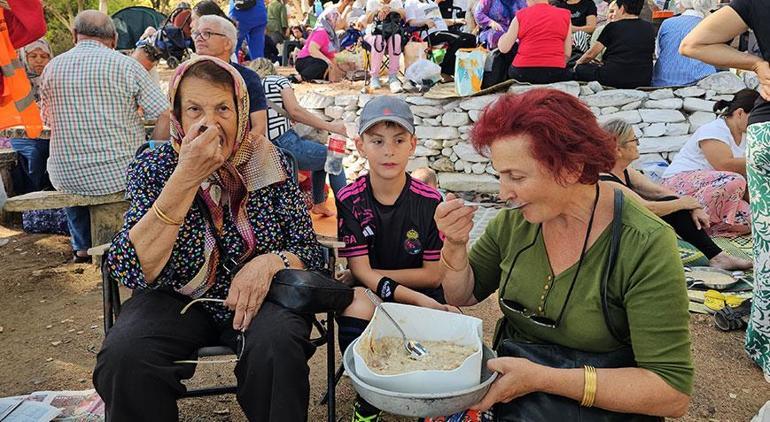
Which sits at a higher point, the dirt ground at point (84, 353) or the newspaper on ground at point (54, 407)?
the newspaper on ground at point (54, 407)

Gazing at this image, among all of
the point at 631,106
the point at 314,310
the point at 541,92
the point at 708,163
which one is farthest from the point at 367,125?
the point at 631,106

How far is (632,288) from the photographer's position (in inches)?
69.3

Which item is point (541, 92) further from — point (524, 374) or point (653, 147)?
point (653, 147)

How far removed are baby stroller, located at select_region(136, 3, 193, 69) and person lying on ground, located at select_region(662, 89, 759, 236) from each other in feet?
15.8

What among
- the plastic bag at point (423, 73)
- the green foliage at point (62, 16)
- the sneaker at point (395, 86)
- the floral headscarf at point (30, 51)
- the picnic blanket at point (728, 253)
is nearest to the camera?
the picnic blanket at point (728, 253)

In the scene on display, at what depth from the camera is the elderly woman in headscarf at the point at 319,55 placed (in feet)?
32.9

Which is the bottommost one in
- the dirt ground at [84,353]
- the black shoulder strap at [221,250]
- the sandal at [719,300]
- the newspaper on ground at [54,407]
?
the dirt ground at [84,353]

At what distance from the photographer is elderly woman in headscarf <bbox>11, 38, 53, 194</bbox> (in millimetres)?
5879

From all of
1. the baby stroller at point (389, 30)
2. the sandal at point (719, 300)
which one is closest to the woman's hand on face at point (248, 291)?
the sandal at point (719, 300)

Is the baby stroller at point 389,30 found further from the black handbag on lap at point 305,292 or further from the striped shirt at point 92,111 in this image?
the black handbag on lap at point 305,292

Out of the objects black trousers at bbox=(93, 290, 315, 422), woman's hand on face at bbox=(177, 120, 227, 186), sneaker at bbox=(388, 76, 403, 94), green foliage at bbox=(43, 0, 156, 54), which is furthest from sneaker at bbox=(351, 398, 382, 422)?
green foliage at bbox=(43, 0, 156, 54)

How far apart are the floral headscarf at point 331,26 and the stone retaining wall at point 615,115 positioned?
129 inches

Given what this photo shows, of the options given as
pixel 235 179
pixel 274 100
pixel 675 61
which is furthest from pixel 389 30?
pixel 235 179

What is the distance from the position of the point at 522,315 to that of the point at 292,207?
110cm
